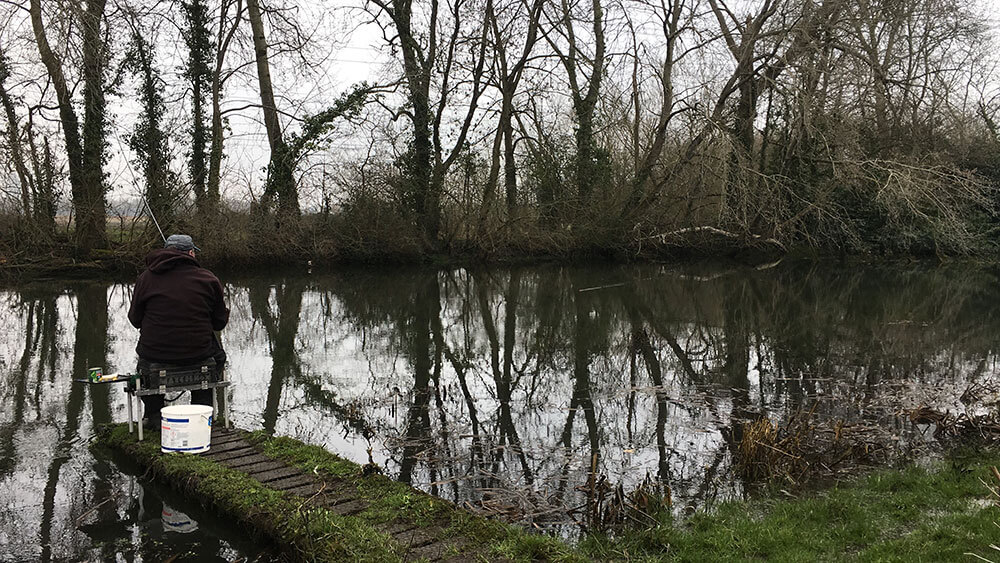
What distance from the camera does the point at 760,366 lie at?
9.85 metres

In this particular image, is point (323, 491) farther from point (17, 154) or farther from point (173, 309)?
point (17, 154)

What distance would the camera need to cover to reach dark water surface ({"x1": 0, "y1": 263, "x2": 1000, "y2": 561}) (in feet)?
17.3

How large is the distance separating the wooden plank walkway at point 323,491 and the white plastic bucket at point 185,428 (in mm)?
108

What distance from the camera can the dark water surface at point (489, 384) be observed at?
5258mm

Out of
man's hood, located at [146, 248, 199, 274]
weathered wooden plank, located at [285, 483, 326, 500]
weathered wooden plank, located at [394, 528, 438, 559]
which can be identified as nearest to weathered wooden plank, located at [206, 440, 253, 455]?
weathered wooden plank, located at [285, 483, 326, 500]

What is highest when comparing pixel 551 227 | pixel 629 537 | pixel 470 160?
pixel 470 160

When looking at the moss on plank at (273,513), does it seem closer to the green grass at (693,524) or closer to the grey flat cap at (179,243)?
the green grass at (693,524)

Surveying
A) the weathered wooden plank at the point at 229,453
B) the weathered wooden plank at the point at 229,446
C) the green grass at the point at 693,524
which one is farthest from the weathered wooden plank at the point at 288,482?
the weathered wooden plank at the point at 229,446

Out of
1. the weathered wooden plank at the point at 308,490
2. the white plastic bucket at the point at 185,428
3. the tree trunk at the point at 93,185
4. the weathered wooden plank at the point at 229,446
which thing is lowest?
the weathered wooden plank at the point at 308,490

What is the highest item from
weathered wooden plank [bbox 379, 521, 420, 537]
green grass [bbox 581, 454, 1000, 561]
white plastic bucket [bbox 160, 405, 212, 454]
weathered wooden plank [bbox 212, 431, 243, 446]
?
white plastic bucket [bbox 160, 405, 212, 454]

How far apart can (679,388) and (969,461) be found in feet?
10.1

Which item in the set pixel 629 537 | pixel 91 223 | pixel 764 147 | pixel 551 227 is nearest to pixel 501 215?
pixel 551 227

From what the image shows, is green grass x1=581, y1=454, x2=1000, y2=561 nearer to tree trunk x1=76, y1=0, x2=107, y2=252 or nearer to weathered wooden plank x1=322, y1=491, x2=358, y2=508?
weathered wooden plank x1=322, y1=491, x2=358, y2=508

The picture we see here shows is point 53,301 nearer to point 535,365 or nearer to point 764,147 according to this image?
point 535,365
